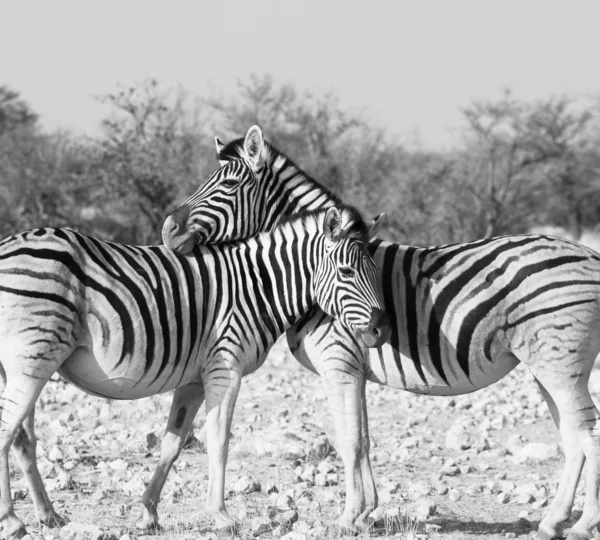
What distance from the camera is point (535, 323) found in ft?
19.7

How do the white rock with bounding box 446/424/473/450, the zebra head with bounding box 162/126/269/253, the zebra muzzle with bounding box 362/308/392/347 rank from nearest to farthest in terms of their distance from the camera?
the zebra muzzle with bounding box 362/308/392/347 < the zebra head with bounding box 162/126/269/253 < the white rock with bounding box 446/424/473/450

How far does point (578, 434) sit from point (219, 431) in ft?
7.39

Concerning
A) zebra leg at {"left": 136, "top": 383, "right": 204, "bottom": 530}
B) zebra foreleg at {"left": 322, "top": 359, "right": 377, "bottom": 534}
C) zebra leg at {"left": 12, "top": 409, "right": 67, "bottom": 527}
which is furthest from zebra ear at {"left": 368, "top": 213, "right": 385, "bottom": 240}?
→ zebra leg at {"left": 12, "top": 409, "right": 67, "bottom": 527}

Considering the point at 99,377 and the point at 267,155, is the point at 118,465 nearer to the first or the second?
the point at 99,377

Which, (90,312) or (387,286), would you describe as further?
(387,286)

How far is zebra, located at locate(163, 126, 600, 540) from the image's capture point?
5996 mm

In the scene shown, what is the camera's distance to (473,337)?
6.11 metres

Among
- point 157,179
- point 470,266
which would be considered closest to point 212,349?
point 470,266

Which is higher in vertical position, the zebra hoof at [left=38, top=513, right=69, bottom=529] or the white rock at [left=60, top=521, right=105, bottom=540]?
the zebra hoof at [left=38, top=513, right=69, bottom=529]

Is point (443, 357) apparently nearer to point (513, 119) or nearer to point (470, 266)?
point (470, 266)

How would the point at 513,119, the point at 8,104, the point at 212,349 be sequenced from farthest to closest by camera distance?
the point at 8,104, the point at 513,119, the point at 212,349

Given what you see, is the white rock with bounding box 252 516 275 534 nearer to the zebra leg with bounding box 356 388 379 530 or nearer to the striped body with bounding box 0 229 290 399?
the zebra leg with bounding box 356 388 379 530

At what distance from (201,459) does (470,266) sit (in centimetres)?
307

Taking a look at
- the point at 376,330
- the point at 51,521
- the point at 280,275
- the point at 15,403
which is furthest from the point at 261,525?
the point at 15,403
